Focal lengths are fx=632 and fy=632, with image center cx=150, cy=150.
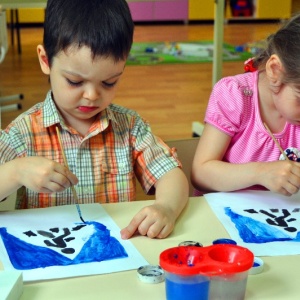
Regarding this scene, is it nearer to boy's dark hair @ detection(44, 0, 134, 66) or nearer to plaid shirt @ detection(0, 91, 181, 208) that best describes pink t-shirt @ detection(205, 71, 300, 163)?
plaid shirt @ detection(0, 91, 181, 208)

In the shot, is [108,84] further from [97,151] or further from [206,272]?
[206,272]

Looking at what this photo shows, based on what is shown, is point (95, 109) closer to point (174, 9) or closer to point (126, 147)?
point (126, 147)

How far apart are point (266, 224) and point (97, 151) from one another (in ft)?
1.32

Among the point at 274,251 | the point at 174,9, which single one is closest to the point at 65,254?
the point at 274,251

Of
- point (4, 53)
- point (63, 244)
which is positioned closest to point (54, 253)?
point (63, 244)

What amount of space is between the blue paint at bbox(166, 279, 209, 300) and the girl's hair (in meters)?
0.60

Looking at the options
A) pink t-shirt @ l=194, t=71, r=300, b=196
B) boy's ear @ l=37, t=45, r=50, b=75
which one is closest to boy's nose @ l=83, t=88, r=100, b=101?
boy's ear @ l=37, t=45, r=50, b=75

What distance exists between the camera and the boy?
1051 mm

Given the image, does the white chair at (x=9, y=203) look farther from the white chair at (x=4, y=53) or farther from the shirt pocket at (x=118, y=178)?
the white chair at (x=4, y=53)

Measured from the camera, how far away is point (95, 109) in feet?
3.92

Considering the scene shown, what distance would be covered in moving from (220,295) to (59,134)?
1.94ft

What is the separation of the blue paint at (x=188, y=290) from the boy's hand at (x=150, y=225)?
8.9 inches

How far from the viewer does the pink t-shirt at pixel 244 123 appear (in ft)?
4.59

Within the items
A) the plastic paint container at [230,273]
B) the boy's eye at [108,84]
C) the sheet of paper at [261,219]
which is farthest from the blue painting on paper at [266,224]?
the boy's eye at [108,84]
